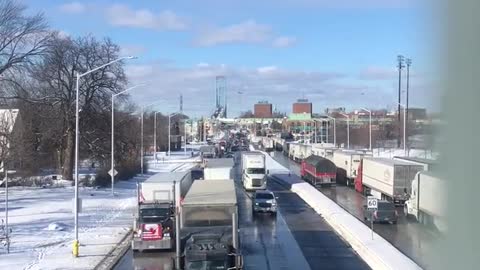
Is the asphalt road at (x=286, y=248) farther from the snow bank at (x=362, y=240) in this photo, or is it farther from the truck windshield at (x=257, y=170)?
the truck windshield at (x=257, y=170)

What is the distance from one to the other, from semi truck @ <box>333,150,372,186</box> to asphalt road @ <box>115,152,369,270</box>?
69.6 ft

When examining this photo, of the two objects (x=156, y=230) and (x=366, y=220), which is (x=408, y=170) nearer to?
(x=366, y=220)

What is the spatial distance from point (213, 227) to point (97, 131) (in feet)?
141

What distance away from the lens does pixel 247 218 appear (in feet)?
122

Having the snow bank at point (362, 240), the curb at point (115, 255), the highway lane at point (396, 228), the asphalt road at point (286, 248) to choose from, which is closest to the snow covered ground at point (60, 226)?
the curb at point (115, 255)

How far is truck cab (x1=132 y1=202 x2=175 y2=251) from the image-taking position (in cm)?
2488

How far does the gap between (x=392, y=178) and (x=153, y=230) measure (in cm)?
2158

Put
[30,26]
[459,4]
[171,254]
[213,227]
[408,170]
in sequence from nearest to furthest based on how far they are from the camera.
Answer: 1. [459,4]
2. [213,227]
3. [171,254]
4. [408,170]
5. [30,26]

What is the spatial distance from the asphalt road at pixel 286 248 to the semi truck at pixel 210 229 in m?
1.71

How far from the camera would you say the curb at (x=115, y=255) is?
21.8 metres

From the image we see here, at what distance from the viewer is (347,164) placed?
203 ft

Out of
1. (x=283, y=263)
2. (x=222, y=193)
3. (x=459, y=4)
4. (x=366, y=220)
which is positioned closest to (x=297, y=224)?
(x=366, y=220)

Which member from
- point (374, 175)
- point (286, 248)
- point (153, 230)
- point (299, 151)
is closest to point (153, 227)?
point (153, 230)

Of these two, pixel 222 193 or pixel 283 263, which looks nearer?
pixel 283 263
